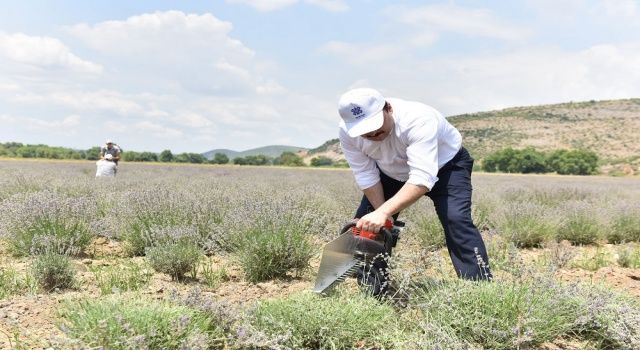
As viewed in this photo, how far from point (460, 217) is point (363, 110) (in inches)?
39.7

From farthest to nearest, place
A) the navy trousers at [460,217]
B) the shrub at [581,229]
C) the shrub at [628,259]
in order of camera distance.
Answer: the shrub at [581,229] < the shrub at [628,259] < the navy trousers at [460,217]

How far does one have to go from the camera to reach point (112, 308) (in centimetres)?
255

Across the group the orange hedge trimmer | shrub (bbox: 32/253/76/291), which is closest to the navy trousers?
the orange hedge trimmer

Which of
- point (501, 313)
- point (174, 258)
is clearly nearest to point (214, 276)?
point (174, 258)

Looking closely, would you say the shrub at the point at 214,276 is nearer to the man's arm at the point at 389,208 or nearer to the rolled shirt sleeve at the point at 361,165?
the rolled shirt sleeve at the point at 361,165

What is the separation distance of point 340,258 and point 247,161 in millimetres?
52051

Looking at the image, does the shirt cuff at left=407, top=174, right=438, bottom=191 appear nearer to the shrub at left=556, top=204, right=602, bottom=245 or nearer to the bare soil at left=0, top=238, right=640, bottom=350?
the bare soil at left=0, top=238, right=640, bottom=350

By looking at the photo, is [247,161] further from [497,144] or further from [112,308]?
[112,308]

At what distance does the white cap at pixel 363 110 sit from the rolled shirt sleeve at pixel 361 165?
1.84 ft

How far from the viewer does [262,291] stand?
387 cm

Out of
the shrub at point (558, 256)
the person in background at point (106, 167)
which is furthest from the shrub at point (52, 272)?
the person in background at point (106, 167)

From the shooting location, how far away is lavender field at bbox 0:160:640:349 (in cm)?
261

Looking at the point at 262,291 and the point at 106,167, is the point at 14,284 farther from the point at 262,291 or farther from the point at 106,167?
the point at 106,167

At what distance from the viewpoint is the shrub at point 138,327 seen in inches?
91.6
